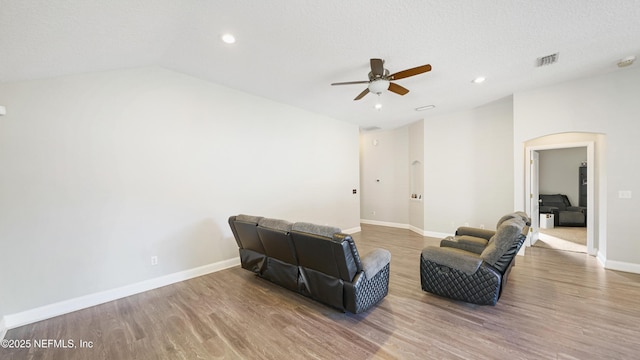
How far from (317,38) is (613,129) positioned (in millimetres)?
4929

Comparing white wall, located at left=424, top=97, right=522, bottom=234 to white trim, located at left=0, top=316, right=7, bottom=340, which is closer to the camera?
white trim, located at left=0, top=316, right=7, bottom=340

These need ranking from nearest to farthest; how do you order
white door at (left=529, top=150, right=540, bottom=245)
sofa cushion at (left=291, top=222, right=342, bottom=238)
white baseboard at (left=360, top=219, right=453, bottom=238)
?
sofa cushion at (left=291, top=222, right=342, bottom=238) → white door at (left=529, top=150, right=540, bottom=245) → white baseboard at (left=360, top=219, right=453, bottom=238)

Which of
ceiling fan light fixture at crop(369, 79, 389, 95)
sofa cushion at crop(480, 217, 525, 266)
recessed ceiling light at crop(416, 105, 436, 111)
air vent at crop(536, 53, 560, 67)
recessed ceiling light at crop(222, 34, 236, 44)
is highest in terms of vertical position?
recessed ceiling light at crop(222, 34, 236, 44)

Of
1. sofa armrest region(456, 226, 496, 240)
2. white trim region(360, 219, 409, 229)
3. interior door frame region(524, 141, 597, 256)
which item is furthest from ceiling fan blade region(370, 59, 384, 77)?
white trim region(360, 219, 409, 229)

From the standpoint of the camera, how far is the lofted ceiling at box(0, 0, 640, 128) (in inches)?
84.5

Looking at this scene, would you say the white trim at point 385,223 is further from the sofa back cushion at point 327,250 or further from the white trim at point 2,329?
the white trim at point 2,329

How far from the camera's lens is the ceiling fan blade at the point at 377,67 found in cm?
290

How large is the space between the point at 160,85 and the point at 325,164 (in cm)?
373

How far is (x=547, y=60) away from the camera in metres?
3.25

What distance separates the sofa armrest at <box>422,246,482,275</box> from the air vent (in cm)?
284

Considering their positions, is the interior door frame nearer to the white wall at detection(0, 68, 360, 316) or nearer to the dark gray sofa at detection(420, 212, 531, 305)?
the dark gray sofa at detection(420, 212, 531, 305)

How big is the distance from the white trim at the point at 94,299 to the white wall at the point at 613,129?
651 cm

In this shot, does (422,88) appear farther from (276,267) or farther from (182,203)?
(182,203)

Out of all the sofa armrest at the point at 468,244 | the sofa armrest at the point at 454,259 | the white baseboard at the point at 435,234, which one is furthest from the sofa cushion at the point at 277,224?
the white baseboard at the point at 435,234
